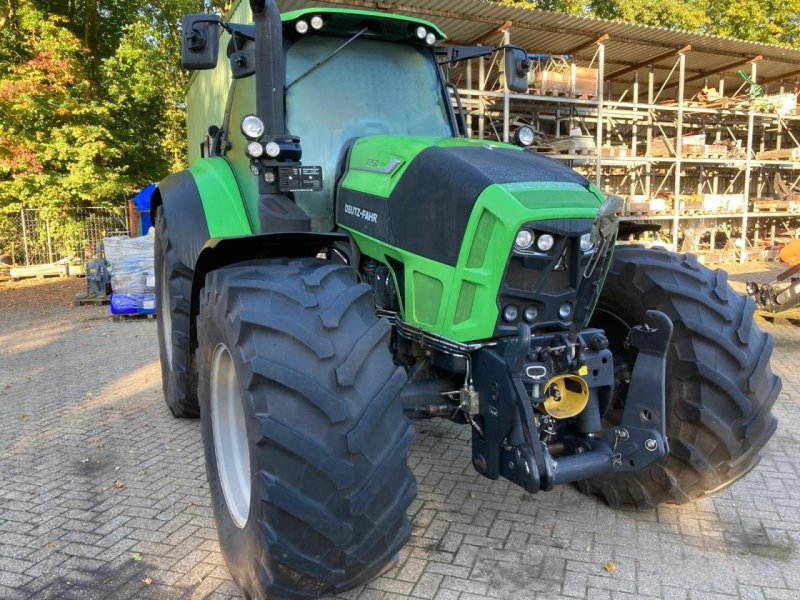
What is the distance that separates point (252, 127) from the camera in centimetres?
318

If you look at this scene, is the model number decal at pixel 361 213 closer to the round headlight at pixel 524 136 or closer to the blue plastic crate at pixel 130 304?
the round headlight at pixel 524 136

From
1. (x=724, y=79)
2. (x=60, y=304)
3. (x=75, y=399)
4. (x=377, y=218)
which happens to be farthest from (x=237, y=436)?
(x=724, y=79)

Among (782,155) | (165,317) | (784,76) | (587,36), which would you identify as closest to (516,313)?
(165,317)

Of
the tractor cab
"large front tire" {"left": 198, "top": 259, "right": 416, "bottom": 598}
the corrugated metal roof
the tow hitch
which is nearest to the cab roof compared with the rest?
the tractor cab

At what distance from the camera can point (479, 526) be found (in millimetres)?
3402

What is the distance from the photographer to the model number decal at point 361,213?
3.18 metres

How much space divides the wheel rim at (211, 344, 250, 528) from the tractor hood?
3.15ft

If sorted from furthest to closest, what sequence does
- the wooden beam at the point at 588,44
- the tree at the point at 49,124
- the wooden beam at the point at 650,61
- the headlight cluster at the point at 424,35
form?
the wooden beam at the point at 650,61
the wooden beam at the point at 588,44
the tree at the point at 49,124
the headlight cluster at the point at 424,35

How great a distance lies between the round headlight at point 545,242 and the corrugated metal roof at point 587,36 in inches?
386

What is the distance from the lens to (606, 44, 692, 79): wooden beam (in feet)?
53.3

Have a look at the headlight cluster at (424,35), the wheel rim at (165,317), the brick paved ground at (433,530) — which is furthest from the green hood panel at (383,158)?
the wheel rim at (165,317)

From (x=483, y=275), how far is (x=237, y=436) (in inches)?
53.8

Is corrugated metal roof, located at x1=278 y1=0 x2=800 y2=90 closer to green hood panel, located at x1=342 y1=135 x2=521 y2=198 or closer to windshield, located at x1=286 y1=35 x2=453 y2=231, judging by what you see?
windshield, located at x1=286 y1=35 x2=453 y2=231

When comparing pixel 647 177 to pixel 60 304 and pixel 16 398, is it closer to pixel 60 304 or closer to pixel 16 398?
pixel 60 304
